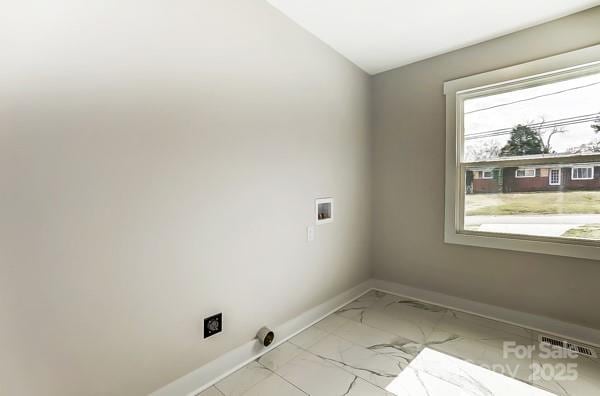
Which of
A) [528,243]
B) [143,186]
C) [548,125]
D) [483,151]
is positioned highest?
[548,125]

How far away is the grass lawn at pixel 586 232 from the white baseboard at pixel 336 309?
25.4 inches

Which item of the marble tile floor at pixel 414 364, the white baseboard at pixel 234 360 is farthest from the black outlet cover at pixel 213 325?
the marble tile floor at pixel 414 364

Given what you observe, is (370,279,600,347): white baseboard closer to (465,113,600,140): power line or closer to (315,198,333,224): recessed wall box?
(315,198,333,224): recessed wall box

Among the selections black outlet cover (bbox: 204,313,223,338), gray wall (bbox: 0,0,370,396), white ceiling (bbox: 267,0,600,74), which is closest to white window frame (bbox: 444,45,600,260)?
white ceiling (bbox: 267,0,600,74)

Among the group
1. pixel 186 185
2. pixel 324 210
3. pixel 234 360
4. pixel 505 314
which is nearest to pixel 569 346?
pixel 505 314

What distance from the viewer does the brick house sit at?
2.00 m

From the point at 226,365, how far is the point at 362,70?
281 centimetres

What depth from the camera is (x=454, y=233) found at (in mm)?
2516

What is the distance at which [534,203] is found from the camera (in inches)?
86.0

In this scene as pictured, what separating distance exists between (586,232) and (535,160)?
2.00 feet

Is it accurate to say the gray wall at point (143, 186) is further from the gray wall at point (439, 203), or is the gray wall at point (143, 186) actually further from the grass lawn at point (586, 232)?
the grass lawn at point (586, 232)

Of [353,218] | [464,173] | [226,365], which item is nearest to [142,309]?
[226,365]

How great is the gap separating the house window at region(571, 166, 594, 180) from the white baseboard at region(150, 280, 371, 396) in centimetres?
209

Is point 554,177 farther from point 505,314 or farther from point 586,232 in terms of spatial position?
point 505,314
